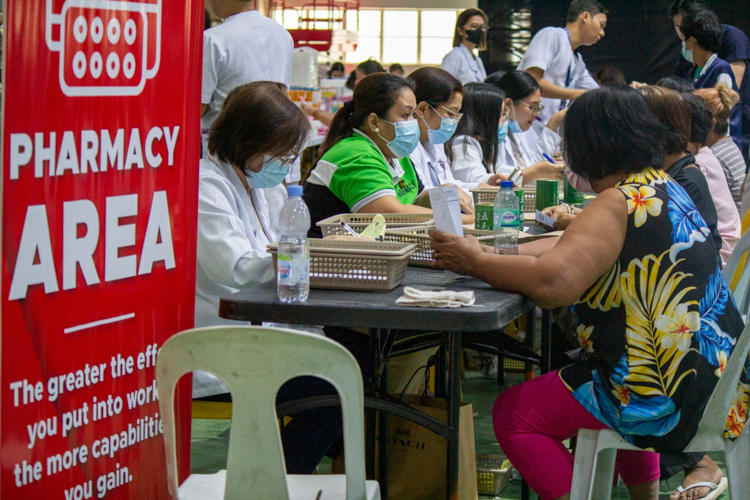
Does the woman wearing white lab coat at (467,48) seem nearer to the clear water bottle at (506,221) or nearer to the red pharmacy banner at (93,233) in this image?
the clear water bottle at (506,221)

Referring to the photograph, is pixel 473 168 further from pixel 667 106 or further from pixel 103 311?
pixel 103 311

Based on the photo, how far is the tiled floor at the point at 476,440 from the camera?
9.15 ft

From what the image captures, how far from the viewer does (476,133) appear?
4508 mm

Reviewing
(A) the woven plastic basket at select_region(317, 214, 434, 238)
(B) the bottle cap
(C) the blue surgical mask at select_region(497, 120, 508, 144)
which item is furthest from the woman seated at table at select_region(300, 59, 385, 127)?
(B) the bottle cap

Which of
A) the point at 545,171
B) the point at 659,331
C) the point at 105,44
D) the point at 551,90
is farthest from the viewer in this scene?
the point at 551,90

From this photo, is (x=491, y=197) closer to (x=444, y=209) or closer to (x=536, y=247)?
(x=536, y=247)

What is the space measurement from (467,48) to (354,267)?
5035 millimetres

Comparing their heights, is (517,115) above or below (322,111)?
below

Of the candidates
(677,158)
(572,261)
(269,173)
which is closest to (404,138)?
(269,173)

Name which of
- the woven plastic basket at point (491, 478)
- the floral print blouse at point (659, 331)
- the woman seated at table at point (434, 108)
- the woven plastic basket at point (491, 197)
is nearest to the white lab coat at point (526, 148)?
the woman seated at table at point (434, 108)

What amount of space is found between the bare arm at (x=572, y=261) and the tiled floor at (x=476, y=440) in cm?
110

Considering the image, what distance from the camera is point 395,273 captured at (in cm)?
191

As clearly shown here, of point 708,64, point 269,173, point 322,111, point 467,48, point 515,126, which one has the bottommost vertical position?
point 269,173

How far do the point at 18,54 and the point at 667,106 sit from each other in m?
1.86
